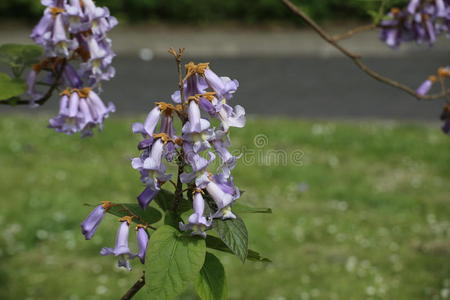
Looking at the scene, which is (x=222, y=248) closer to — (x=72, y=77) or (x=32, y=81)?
(x=72, y=77)

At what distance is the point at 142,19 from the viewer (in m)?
15.5

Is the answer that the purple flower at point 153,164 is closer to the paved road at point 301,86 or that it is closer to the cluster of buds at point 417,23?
the cluster of buds at point 417,23

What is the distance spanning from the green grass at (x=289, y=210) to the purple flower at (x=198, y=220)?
3.21 meters

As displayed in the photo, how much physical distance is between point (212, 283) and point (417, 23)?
1.86 m

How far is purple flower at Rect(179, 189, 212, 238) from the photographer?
7.18 ft

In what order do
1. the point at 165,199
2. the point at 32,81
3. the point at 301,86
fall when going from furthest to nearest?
1. the point at 301,86
2. the point at 32,81
3. the point at 165,199

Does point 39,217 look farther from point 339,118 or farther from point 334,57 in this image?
point 334,57

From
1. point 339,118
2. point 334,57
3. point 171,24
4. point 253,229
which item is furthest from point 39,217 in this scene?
point 171,24

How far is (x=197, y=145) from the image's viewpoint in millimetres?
2154

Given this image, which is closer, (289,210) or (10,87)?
(10,87)

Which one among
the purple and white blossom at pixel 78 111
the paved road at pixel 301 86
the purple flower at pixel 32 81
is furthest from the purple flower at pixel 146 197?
the paved road at pixel 301 86

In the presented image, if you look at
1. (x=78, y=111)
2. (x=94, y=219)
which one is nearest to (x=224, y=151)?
(x=94, y=219)

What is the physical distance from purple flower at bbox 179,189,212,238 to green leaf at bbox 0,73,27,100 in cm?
105

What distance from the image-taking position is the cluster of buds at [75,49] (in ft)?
9.31
